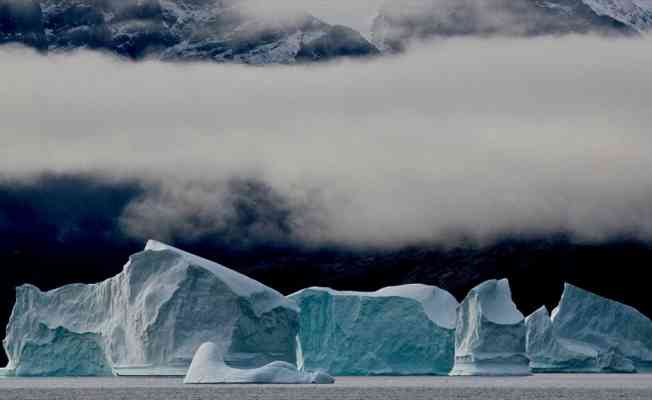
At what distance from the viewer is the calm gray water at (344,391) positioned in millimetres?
52375

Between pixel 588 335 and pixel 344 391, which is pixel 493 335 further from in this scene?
pixel 344 391

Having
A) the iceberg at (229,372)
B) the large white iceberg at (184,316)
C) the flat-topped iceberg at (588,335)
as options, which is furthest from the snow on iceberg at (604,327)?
the iceberg at (229,372)

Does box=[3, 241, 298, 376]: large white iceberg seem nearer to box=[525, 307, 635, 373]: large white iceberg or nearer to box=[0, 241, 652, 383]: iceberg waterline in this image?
box=[0, 241, 652, 383]: iceberg waterline

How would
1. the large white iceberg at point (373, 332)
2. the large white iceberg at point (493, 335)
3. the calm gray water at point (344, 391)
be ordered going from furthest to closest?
the large white iceberg at point (373, 332) → the large white iceberg at point (493, 335) → the calm gray water at point (344, 391)

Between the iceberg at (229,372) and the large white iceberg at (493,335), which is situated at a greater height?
the iceberg at (229,372)

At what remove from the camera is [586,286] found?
509 feet

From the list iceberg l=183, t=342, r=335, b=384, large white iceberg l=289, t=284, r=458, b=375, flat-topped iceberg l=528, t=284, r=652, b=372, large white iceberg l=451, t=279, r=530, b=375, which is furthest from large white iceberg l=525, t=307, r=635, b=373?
iceberg l=183, t=342, r=335, b=384

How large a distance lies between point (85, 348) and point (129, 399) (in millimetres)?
12614

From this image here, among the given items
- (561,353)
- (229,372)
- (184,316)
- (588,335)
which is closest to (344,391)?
(229,372)

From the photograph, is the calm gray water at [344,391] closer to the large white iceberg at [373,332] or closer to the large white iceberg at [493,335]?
the large white iceberg at [493,335]

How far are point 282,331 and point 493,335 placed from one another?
12921mm

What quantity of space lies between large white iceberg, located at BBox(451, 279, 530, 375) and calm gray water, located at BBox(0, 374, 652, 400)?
3.26 feet

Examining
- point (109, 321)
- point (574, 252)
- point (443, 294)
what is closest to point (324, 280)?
point (574, 252)

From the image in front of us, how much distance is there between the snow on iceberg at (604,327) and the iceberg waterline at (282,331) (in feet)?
0.17
